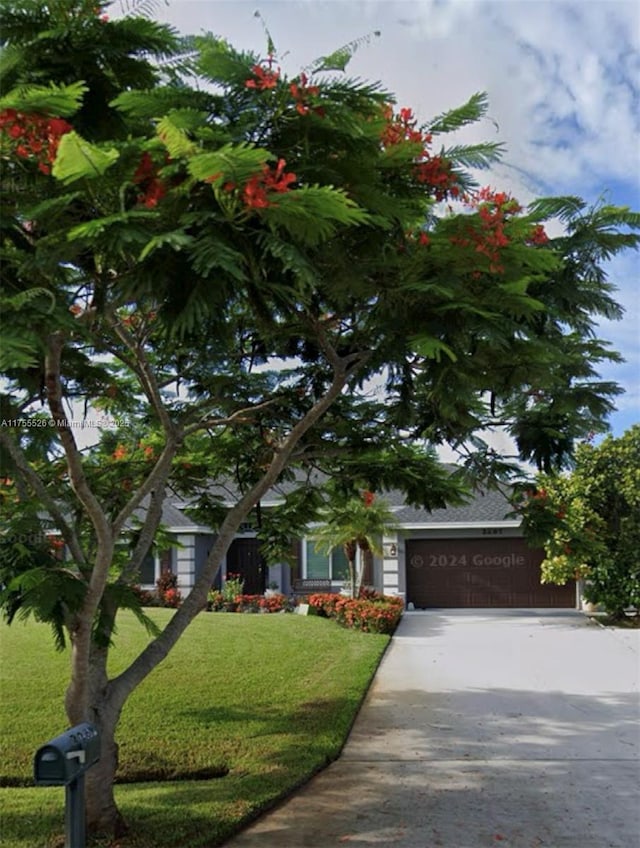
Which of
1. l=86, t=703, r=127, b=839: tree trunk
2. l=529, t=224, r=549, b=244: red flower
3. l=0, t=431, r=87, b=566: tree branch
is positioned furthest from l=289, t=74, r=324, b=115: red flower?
l=86, t=703, r=127, b=839: tree trunk

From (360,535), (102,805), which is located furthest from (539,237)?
(360,535)

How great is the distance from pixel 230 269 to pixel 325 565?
21.8m

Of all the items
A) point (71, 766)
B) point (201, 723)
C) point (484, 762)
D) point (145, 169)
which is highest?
point (145, 169)

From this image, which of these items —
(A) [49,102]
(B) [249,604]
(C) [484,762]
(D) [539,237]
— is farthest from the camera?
(B) [249,604]

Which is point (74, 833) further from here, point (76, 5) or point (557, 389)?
point (557, 389)

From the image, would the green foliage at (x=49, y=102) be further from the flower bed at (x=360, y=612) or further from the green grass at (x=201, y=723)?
the flower bed at (x=360, y=612)

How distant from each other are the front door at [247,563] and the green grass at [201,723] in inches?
329

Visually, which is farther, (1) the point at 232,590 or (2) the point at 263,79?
(1) the point at 232,590

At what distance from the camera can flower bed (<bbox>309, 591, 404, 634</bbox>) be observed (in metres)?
17.2

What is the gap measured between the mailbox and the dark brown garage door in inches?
794

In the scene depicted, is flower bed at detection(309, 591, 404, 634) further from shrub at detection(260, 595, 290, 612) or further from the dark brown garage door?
the dark brown garage door

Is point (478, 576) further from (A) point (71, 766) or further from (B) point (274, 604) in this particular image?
(A) point (71, 766)

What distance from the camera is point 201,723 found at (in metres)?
9.36

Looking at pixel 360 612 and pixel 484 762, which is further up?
pixel 360 612
